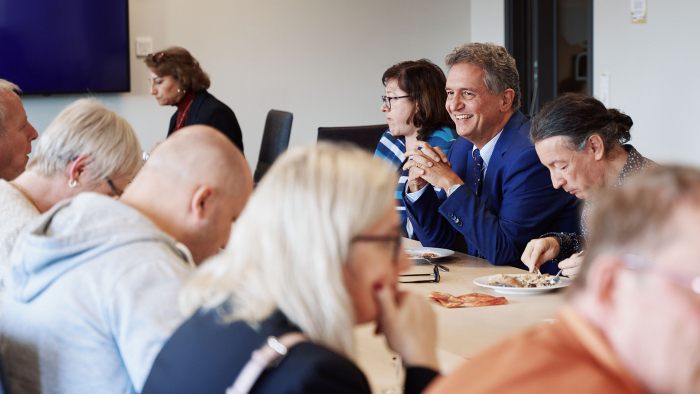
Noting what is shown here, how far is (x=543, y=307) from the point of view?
174 centimetres

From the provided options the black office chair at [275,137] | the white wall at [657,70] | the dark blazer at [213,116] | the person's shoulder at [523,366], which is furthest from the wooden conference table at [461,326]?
the dark blazer at [213,116]

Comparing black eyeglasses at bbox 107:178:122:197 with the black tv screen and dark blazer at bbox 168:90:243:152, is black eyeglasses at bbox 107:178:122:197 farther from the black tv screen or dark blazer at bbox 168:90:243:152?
the black tv screen

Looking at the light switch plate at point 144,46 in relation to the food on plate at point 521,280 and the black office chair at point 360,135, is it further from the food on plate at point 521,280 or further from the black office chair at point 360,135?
the food on plate at point 521,280

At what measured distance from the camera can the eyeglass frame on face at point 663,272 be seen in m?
0.62

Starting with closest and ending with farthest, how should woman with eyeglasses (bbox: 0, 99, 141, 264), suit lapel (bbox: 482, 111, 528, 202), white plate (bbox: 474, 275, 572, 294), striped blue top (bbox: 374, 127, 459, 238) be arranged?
woman with eyeglasses (bbox: 0, 99, 141, 264)
white plate (bbox: 474, 275, 572, 294)
suit lapel (bbox: 482, 111, 528, 202)
striped blue top (bbox: 374, 127, 459, 238)

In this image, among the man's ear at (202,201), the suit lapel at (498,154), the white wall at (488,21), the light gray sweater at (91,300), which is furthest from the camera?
the white wall at (488,21)

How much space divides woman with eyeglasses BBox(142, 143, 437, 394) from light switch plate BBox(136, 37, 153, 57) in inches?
182

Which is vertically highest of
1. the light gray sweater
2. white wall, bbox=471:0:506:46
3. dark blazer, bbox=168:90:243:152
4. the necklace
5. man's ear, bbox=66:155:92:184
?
white wall, bbox=471:0:506:46

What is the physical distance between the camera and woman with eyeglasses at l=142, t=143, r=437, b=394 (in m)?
0.77

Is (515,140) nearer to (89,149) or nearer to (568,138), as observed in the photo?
(568,138)

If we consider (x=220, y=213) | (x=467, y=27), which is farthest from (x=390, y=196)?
(x=467, y=27)

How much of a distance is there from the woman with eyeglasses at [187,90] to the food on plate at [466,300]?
2.88m

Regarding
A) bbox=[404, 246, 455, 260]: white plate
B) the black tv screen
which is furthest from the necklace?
the black tv screen

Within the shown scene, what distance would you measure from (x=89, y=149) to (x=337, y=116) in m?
4.10
